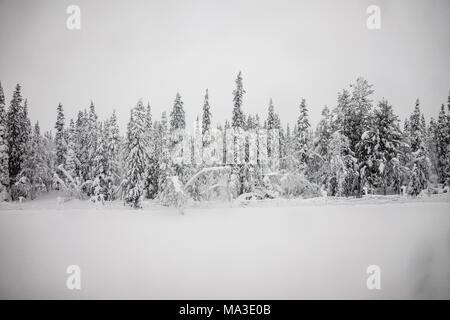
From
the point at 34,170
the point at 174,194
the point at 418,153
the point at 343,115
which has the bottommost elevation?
the point at 174,194

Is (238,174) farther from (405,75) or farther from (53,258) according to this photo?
(405,75)

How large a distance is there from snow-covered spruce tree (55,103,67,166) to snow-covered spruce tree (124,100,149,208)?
23.1 metres

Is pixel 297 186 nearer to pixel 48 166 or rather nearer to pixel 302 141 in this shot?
pixel 302 141

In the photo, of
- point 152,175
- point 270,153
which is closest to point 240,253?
point 270,153

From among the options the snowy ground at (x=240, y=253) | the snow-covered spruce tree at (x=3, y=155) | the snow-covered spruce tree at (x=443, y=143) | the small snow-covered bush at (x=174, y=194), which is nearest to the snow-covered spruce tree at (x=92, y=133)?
the snow-covered spruce tree at (x=3, y=155)

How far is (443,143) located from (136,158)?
4309cm

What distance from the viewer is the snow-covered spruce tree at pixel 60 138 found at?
43.9 metres

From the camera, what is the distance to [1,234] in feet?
66.4

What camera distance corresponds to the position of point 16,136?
35281 millimetres

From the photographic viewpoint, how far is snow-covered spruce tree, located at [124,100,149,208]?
2731cm

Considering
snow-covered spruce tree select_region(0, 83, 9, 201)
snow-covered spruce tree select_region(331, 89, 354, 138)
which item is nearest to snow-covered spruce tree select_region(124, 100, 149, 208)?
snow-covered spruce tree select_region(0, 83, 9, 201)

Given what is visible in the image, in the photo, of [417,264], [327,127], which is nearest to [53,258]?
[417,264]

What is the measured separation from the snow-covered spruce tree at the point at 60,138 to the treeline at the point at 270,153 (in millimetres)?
4764
